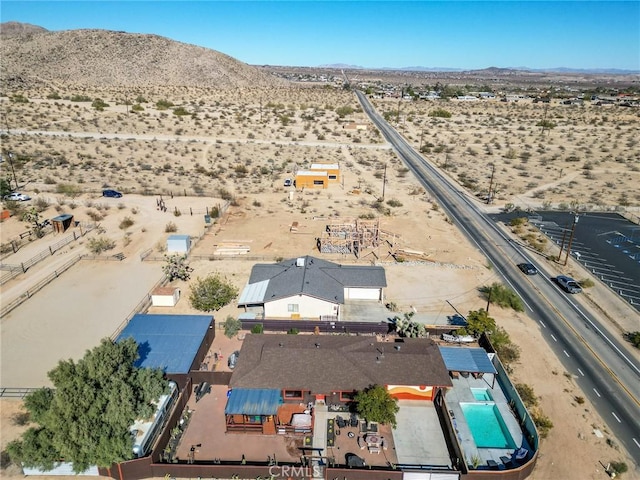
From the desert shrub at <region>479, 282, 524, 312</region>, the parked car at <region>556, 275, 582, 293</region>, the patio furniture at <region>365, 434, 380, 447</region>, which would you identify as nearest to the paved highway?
the parked car at <region>556, 275, 582, 293</region>

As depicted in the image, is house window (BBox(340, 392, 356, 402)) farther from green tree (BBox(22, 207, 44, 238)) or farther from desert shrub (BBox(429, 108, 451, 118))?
desert shrub (BBox(429, 108, 451, 118))

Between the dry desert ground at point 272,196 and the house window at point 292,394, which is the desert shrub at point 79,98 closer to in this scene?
the dry desert ground at point 272,196

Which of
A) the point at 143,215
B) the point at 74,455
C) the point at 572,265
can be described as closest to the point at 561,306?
the point at 572,265

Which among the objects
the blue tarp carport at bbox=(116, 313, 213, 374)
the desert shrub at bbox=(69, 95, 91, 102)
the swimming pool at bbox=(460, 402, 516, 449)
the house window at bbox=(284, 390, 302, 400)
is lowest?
the swimming pool at bbox=(460, 402, 516, 449)

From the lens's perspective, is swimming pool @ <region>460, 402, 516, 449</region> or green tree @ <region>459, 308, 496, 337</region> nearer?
swimming pool @ <region>460, 402, 516, 449</region>

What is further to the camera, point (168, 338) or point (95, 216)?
point (95, 216)

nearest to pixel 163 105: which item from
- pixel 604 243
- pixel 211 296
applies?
pixel 211 296

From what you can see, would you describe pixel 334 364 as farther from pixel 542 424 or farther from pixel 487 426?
pixel 542 424

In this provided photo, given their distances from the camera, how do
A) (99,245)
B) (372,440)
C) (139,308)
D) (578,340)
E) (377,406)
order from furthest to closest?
(99,245) → (139,308) → (578,340) → (372,440) → (377,406)
